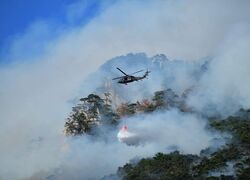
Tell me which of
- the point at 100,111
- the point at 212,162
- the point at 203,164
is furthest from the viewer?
the point at 100,111

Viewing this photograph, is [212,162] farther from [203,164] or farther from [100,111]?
[100,111]

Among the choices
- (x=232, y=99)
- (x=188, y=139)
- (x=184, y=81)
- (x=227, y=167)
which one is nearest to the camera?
(x=227, y=167)

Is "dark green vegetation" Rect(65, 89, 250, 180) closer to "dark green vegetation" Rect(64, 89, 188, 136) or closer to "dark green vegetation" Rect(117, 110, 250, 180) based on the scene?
"dark green vegetation" Rect(117, 110, 250, 180)

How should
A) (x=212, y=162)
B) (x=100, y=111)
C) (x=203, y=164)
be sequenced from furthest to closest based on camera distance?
(x=100, y=111) < (x=203, y=164) < (x=212, y=162)

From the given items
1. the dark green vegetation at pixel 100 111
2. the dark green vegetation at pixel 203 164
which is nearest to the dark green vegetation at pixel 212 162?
the dark green vegetation at pixel 203 164

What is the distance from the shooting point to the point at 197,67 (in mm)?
160500

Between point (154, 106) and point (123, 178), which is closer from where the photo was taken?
point (123, 178)

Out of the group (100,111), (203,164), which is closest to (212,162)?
(203,164)

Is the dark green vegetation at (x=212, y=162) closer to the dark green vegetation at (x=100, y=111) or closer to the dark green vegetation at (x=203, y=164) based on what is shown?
the dark green vegetation at (x=203, y=164)

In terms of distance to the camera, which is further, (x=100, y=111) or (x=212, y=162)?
(x=100, y=111)

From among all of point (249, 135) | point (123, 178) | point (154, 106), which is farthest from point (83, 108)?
point (249, 135)

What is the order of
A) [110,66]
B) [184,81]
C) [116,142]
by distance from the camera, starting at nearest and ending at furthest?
[116,142] < [184,81] < [110,66]

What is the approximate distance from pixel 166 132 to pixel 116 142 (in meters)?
13.1

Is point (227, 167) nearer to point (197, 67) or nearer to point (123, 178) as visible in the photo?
point (123, 178)
